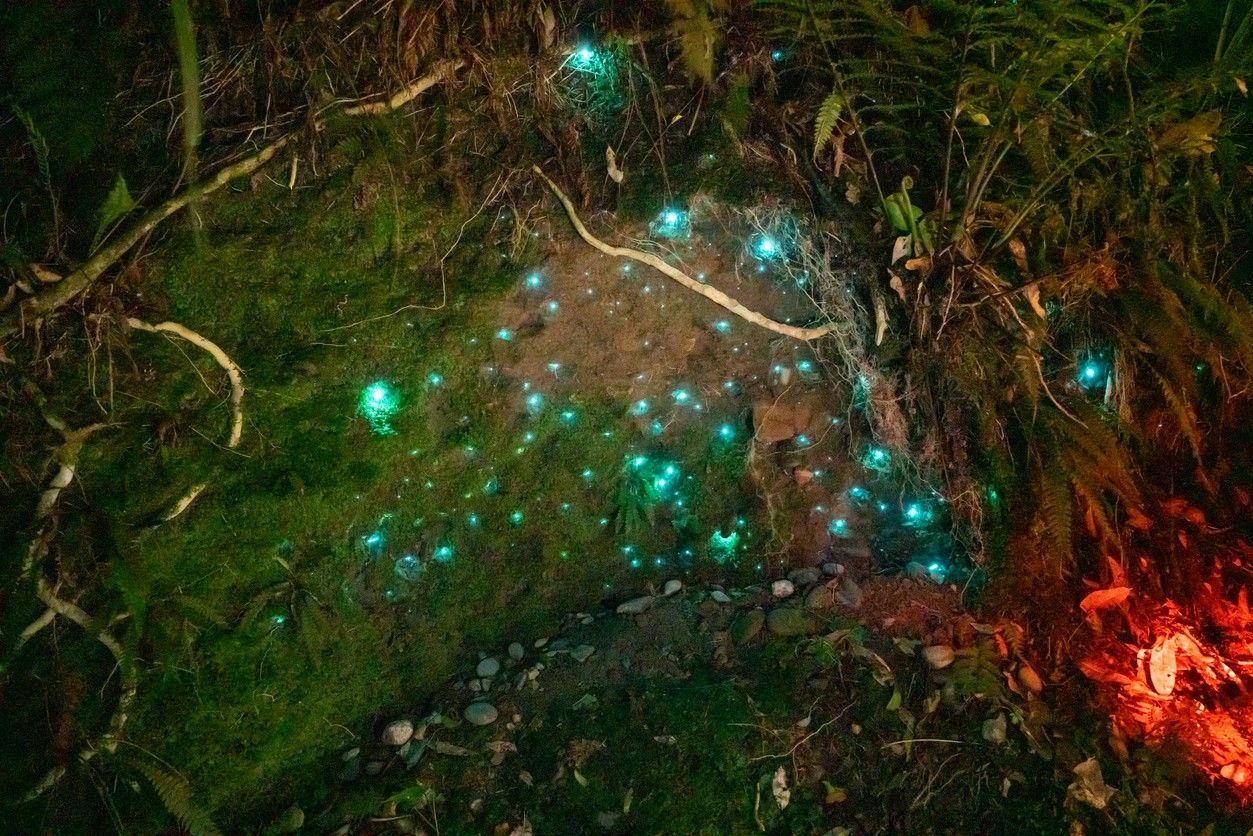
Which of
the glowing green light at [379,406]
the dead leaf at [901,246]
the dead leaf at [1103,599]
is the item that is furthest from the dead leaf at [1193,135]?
the glowing green light at [379,406]

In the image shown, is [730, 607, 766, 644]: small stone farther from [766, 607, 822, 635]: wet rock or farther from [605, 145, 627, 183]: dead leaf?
[605, 145, 627, 183]: dead leaf

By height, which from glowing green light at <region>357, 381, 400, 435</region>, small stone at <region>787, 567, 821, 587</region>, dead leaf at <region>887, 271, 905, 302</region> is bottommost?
small stone at <region>787, 567, 821, 587</region>

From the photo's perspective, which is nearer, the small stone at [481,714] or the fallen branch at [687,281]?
the small stone at [481,714]

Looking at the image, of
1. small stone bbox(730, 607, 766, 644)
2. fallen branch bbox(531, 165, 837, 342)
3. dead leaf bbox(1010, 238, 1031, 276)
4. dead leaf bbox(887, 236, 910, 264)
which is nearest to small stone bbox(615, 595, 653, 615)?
small stone bbox(730, 607, 766, 644)

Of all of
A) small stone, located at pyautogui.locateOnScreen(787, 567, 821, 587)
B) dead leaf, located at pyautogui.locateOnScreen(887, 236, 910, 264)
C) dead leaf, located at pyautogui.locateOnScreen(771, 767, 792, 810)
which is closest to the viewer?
dead leaf, located at pyautogui.locateOnScreen(771, 767, 792, 810)

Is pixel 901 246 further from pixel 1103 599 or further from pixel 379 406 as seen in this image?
pixel 379 406

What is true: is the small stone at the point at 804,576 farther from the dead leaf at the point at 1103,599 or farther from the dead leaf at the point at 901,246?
the dead leaf at the point at 901,246

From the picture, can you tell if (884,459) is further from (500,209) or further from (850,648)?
(500,209)
